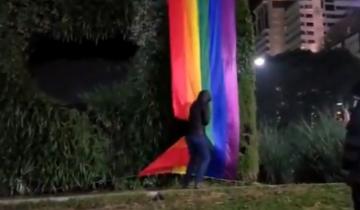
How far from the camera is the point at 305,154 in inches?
520

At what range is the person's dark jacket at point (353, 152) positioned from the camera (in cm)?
544

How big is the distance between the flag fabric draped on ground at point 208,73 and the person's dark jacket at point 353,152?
6966mm

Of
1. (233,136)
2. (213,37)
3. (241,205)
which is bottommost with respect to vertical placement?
(241,205)

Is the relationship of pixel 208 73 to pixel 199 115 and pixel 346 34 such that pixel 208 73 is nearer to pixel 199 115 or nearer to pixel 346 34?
pixel 199 115

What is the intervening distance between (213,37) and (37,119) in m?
3.67

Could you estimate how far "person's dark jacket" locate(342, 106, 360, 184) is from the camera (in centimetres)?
544

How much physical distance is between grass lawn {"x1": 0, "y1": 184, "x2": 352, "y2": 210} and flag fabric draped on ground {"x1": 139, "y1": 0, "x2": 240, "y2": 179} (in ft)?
5.50

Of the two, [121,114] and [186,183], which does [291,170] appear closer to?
[186,183]

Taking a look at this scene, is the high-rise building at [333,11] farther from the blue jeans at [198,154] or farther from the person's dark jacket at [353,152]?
the person's dark jacket at [353,152]

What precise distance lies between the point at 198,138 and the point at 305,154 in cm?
302

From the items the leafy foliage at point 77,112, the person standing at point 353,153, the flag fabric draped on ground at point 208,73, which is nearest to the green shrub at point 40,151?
the leafy foliage at point 77,112

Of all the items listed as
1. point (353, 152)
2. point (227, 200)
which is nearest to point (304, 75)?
point (227, 200)

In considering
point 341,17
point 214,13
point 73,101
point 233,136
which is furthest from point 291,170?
point 341,17

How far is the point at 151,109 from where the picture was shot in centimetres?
1283
